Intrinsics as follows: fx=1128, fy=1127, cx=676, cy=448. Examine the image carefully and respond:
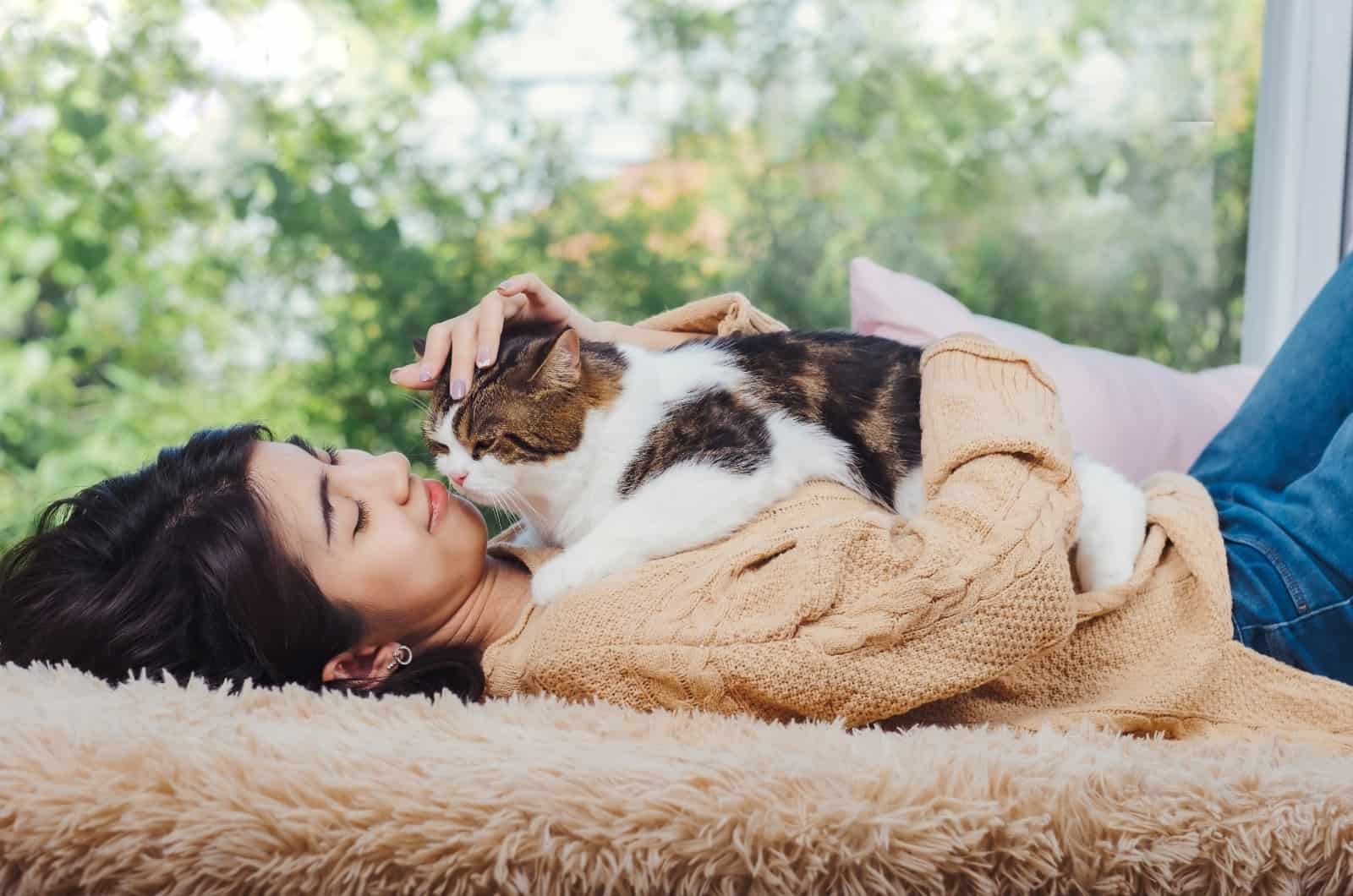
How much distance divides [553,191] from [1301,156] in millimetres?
1833

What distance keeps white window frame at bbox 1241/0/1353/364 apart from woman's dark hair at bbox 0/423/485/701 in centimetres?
235

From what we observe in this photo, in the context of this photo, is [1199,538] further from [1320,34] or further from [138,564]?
[1320,34]

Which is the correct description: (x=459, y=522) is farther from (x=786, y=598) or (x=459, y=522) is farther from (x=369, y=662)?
(x=786, y=598)

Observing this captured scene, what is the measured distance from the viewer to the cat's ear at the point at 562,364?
50.9 inches

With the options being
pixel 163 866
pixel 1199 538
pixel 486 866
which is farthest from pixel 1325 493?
pixel 163 866

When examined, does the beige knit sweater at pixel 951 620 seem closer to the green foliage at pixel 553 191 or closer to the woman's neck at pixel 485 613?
the woman's neck at pixel 485 613

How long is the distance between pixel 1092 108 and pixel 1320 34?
567 mm

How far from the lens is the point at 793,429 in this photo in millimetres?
1320

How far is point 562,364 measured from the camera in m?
1.32

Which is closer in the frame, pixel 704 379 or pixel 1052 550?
pixel 1052 550

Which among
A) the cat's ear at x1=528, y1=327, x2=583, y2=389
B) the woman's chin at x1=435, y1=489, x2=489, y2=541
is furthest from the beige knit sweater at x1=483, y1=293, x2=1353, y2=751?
the cat's ear at x1=528, y1=327, x2=583, y2=389

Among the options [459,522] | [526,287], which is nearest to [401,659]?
[459,522]

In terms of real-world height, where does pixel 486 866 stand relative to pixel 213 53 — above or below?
below

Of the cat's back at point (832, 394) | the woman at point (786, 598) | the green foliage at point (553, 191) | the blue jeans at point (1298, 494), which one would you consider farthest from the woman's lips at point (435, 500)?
the green foliage at point (553, 191)
